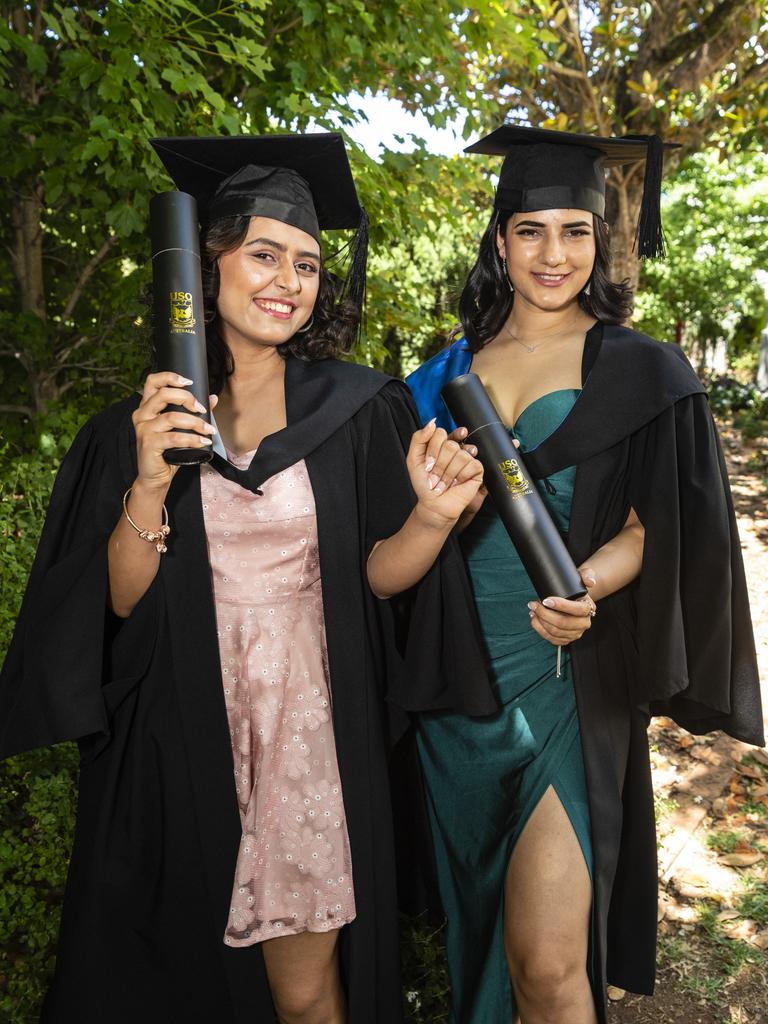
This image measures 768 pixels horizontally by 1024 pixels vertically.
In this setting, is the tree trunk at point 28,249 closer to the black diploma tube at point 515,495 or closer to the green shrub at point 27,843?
the green shrub at point 27,843

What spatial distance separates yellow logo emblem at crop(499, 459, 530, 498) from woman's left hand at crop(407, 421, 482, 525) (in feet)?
0.20

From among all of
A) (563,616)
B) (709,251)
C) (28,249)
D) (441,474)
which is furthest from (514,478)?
(709,251)

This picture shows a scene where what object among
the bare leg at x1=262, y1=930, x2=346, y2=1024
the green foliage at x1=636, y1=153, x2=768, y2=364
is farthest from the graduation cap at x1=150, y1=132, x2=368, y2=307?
the green foliage at x1=636, y1=153, x2=768, y2=364

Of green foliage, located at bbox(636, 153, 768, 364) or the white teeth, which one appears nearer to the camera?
the white teeth

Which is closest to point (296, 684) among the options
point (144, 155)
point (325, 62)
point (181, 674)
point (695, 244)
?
point (181, 674)

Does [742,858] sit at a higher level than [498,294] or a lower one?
lower

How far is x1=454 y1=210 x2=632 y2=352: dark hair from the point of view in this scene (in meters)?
2.50

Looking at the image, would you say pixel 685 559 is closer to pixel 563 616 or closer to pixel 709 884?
pixel 563 616

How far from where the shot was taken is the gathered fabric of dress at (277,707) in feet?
6.86

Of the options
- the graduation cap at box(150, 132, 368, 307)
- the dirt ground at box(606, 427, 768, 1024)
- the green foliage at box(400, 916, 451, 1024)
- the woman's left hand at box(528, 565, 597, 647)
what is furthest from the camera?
the dirt ground at box(606, 427, 768, 1024)

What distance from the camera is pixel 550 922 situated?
85.4 inches

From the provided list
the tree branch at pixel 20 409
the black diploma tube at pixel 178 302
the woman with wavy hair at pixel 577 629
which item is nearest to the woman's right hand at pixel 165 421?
the black diploma tube at pixel 178 302

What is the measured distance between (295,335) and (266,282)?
0.26 meters

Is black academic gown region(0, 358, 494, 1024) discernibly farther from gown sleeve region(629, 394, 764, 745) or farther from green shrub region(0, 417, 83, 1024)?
green shrub region(0, 417, 83, 1024)
